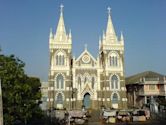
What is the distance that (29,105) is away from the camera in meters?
32.0

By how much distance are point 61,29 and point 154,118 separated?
2586 cm

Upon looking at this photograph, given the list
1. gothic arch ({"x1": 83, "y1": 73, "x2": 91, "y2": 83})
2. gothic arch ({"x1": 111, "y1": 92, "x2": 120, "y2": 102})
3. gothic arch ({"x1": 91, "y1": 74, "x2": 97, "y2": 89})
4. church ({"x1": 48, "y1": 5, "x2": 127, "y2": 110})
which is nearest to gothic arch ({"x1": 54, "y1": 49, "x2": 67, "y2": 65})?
church ({"x1": 48, "y1": 5, "x2": 127, "y2": 110})

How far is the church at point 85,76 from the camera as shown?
59.5 meters

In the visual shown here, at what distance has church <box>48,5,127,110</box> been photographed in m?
59.5

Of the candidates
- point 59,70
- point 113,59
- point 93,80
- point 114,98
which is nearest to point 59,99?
point 59,70

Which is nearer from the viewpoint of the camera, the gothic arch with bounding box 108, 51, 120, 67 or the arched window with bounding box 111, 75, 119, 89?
the arched window with bounding box 111, 75, 119, 89

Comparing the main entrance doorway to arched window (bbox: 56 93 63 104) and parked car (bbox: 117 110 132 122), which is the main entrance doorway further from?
parked car (bbox: 117 110 132 122)

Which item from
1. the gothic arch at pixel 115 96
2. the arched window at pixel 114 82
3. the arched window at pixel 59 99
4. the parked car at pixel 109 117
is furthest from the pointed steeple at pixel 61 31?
the parked car at pixel 109 117

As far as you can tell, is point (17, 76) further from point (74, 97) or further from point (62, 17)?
point (62, 17)

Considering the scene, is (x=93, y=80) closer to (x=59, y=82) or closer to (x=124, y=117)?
(x=59, y=82)

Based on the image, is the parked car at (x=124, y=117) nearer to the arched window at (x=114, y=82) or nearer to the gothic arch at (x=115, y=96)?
the gothic arch at (x=115, y=96)

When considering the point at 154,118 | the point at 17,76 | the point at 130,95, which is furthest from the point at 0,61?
the point at 130,95

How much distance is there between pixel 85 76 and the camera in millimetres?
61344

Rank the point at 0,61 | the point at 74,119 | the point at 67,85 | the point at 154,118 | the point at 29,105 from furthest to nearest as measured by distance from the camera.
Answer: the point at 67,85
the point at 154,118
the point at 74,119
the point at 29,105
the point at 0,61
